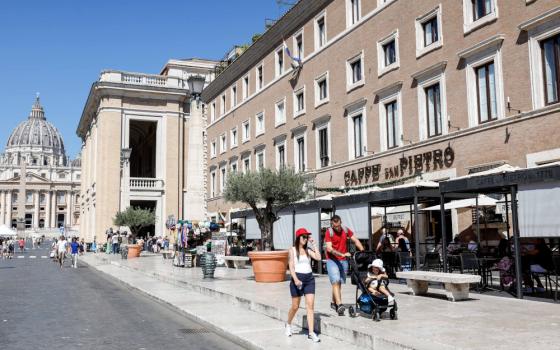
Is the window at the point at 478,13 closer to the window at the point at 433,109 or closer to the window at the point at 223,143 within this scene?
the window at the point at 433,109

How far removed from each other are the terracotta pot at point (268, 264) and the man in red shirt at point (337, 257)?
6.39 m

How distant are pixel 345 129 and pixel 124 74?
131 ft

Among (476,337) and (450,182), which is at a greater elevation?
(450,182)

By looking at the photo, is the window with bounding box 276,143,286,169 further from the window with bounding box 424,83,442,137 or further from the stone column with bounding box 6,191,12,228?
the stone column with bounding box 6,191,12,228

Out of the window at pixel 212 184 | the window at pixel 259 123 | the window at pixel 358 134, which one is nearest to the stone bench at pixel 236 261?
the window at pixel 358 134

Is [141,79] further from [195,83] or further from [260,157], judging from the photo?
[195,83]

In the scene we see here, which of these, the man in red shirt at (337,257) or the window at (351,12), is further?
the window at (351,12)

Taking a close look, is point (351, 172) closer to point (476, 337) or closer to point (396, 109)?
point (396, 109)

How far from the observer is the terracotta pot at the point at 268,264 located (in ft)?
54.7

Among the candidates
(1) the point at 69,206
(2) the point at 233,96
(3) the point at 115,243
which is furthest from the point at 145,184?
(1) the point at 69,206

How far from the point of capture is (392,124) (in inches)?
950


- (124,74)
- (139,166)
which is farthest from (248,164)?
(139,166)

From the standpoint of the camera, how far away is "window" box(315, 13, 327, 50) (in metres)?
29.5

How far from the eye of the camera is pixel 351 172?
26391 millimetres
